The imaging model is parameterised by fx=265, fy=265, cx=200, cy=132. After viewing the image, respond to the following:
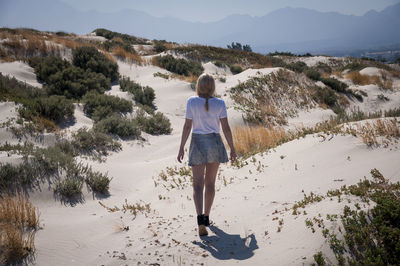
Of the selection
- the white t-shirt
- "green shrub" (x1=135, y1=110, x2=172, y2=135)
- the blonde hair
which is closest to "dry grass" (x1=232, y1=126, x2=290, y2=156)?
"green shrub" (x1=135, y1=110, x2=172, y2=135)

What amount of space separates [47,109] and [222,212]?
24.4ft

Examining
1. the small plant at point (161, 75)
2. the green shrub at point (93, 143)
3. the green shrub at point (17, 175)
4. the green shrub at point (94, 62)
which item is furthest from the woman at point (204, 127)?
the small plant at point (161, 75)

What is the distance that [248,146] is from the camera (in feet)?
27.3

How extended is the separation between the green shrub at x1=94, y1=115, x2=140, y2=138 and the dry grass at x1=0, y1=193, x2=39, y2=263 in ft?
17.7

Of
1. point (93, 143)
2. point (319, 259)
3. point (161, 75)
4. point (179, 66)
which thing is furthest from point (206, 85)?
point (179, 66)

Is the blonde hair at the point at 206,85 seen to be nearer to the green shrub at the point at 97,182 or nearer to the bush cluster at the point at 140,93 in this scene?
the green shrub at the point at 97,182

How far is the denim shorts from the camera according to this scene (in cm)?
373

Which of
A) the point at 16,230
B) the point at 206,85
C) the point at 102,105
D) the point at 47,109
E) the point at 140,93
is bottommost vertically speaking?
the point at 16,230

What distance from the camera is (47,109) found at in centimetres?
913

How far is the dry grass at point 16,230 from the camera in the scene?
134 inches

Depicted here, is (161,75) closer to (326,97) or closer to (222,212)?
(326,97)

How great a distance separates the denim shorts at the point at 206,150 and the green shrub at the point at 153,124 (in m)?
7.66

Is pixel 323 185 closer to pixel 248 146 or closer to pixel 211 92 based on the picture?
pixel 211 92

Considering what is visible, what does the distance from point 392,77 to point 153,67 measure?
77.4ft
